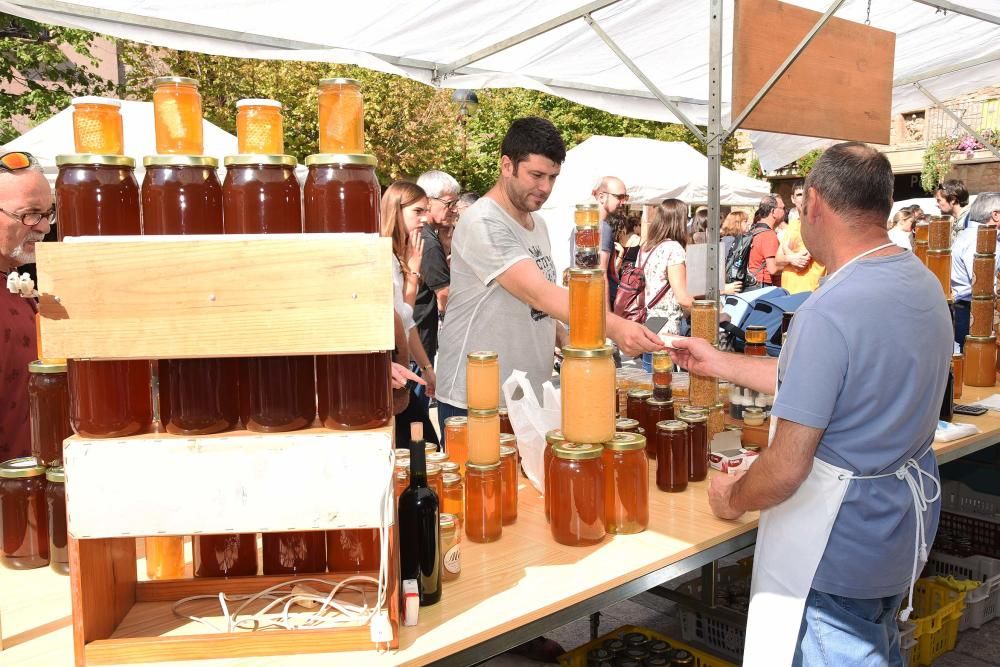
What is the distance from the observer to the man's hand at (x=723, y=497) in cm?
214

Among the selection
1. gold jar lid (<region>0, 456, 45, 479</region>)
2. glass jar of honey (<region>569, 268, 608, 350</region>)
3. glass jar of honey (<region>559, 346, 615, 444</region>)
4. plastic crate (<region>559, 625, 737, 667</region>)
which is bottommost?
plastic crate (<region>559, 625, 737, 667</region>)

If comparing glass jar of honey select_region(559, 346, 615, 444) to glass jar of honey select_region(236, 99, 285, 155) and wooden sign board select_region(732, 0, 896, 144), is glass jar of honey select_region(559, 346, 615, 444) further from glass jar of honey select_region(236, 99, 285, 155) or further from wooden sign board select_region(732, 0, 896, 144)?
wooden sign board select_region(732, 0, 896, 144)

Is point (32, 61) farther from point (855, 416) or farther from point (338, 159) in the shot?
point (855, 416)

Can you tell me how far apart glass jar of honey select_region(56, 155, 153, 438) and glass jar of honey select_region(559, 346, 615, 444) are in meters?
0.98

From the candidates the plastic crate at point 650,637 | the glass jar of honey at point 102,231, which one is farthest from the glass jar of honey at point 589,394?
the plastic crate at point 650,637

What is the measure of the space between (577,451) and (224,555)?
33.6 inches

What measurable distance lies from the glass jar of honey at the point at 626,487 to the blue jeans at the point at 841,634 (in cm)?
45

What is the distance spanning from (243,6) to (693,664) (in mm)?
3386

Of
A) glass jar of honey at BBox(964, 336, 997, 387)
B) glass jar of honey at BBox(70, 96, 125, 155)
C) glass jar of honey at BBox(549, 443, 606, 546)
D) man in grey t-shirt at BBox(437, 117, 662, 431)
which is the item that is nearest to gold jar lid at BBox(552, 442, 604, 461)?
glass jar of honey at BBox(549, 443, 606, 546)

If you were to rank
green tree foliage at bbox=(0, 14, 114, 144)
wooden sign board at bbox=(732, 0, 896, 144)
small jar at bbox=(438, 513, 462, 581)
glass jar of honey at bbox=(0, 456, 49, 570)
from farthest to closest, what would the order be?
green tree foliage at bbox=(0, 14, 114, 144) < wooden sign board at bbox=(732, 0, 896, 144) < glass jar of honey at bbox=(0, 456, 49, 570) < small jar at bbox=(438, 513, 462, 581)

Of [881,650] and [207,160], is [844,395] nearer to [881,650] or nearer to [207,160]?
[881,650]

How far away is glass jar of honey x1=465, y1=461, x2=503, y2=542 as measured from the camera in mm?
2062

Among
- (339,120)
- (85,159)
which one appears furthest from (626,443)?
(85,159)

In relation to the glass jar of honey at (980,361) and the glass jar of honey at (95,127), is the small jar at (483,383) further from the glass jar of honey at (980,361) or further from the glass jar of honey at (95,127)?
the glass jar of honey at (980,361)
